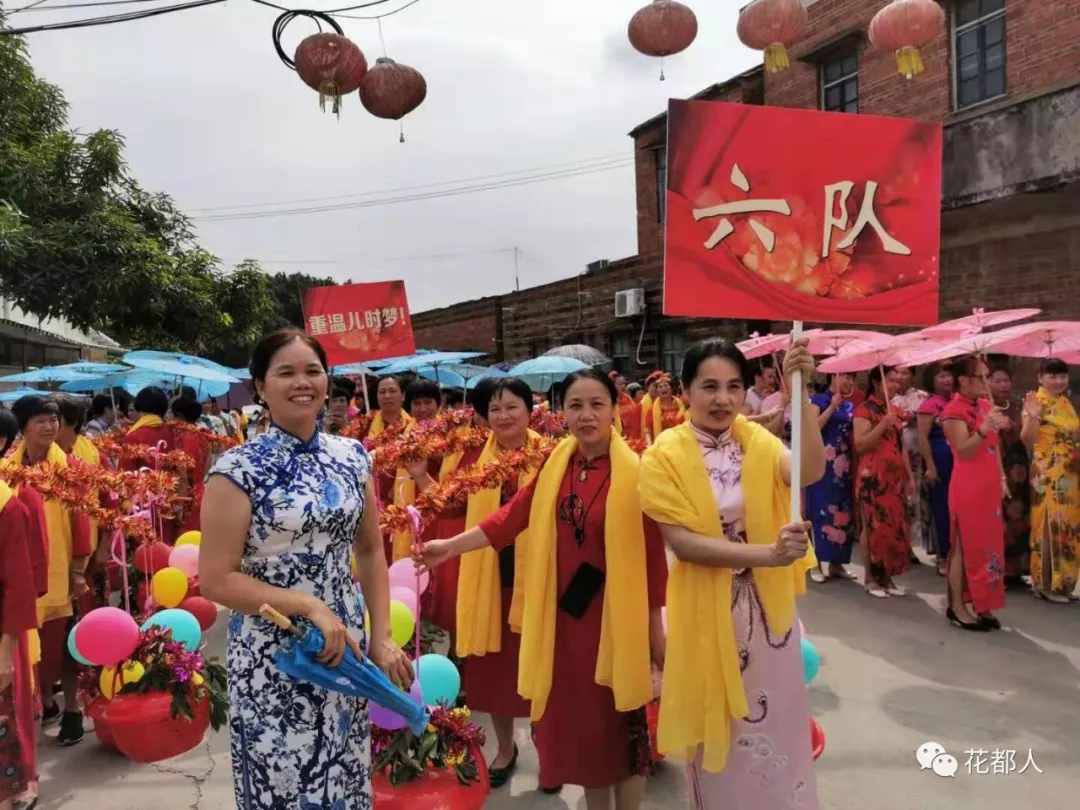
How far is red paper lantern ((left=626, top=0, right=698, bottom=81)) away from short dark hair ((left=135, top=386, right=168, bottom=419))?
4349 millimetres

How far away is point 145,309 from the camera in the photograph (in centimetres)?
1166

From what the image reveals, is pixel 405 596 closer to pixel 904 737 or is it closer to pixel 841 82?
pixel 904 737

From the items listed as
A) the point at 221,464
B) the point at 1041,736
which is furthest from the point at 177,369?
the point at 1041,736

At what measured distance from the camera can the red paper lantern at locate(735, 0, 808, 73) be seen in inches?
226

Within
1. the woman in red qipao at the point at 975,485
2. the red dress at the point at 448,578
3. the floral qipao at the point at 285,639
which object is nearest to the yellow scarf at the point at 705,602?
the floral qipao at the point at 285,639

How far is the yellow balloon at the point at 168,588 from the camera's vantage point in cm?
390

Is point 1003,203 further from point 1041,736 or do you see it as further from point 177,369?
point 177,369

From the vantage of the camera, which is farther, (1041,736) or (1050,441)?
(1050,441)

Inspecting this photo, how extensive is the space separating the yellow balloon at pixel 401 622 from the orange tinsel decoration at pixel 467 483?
29 cm

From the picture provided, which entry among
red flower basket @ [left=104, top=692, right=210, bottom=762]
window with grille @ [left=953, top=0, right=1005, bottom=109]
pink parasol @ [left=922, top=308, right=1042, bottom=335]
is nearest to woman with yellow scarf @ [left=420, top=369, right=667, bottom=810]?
red flower basket @ [left=104, top=692, right=210, bottom=762]

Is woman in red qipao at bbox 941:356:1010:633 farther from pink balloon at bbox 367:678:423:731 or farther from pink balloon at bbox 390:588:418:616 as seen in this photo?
pink balloon at bbox 367:678:423:731

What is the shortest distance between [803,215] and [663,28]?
3.97 meters

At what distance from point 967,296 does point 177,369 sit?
934 cm

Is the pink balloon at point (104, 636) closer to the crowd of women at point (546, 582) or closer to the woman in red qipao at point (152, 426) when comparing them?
the crowd of women at point (546, 582)
